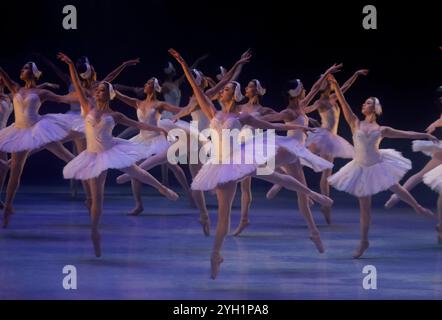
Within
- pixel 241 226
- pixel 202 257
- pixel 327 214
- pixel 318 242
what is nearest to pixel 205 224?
pixel 241 226

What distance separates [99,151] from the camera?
6.55 meters

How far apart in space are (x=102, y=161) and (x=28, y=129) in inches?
57.3

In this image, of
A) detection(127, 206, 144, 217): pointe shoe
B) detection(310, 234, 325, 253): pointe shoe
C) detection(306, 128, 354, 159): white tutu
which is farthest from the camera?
detection(127, 206, 144, 217): pointe shoe

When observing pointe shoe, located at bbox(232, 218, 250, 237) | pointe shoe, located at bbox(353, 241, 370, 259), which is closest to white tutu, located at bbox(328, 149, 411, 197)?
pointe shoe, located at bbox(353, 241, 370, 259)

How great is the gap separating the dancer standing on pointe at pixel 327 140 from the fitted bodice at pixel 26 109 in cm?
239

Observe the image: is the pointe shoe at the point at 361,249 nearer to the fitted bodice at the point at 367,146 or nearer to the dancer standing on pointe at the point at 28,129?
the fitted bodice at the point at 367,146

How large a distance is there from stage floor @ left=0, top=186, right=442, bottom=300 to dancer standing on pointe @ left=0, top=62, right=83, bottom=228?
528 mm

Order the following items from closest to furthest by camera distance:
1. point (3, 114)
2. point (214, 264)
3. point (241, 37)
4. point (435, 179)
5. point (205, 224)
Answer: point (214, 264)
point (435, 179)
point (205, 224)
point (3, 114)
point (241, 37)

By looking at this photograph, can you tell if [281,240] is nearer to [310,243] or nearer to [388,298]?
[310,243]

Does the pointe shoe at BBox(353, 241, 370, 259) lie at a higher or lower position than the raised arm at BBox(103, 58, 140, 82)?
lower

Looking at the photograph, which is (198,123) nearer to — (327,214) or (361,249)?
(327,214)

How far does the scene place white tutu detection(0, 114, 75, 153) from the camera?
7352 millimetres

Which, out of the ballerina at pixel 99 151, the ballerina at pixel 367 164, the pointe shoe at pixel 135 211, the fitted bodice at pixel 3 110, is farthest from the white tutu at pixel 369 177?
the fitted bodice at pixel 3 110

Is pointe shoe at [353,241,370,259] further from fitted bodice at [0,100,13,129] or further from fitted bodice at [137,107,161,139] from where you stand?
fitted bodice at [0,100,13,129]
